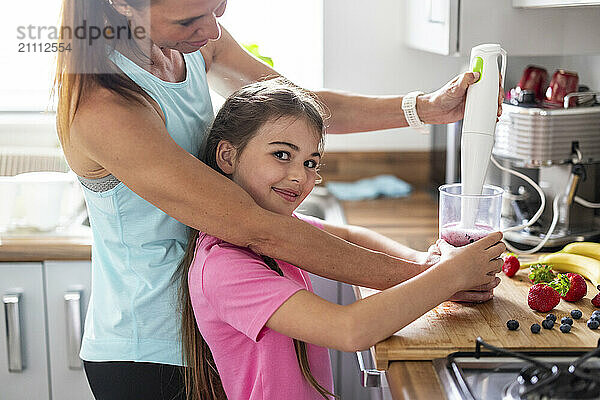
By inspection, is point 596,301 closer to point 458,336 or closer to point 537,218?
point 458,336

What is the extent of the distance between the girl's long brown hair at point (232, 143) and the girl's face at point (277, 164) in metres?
0.02

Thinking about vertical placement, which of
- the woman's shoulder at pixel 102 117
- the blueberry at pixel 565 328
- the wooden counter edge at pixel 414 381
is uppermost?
the woman's shoulder at pixel 102 117

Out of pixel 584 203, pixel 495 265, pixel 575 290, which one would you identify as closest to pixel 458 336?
pixel 495 265

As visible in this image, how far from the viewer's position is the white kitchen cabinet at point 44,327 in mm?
1753

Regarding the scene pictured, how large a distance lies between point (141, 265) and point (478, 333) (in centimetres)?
51

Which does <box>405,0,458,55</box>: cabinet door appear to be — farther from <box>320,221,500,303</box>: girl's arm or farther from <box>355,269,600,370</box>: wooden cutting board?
<box>355,269,600,370</box>: wooden cutting board

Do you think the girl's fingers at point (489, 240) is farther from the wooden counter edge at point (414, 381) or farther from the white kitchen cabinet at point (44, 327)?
the white kitchen cabinet at point (44, 327)

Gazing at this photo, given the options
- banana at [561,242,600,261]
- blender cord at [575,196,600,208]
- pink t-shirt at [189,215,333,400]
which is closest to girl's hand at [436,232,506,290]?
pink t-shirt at [189,215,333,400]

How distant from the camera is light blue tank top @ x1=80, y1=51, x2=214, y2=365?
1126mm

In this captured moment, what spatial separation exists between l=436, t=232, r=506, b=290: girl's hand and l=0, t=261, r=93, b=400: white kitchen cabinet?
3.26 ft

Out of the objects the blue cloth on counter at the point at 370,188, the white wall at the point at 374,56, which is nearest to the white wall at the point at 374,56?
the white wall at the point at 374,56

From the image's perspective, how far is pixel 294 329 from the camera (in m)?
0.97

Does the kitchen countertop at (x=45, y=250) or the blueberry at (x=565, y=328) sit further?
the kitchen countertop at (x=45, y=250)

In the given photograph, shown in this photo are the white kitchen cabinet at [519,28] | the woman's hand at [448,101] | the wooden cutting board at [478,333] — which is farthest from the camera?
the white kitchen cabinet at [519,28]
